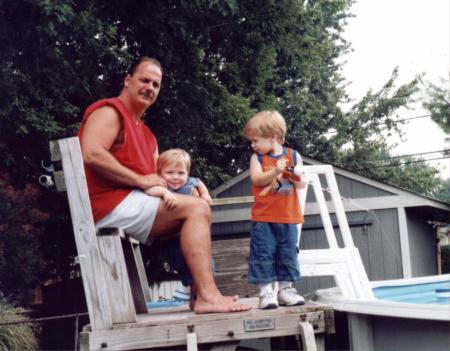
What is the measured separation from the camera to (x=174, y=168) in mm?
3260

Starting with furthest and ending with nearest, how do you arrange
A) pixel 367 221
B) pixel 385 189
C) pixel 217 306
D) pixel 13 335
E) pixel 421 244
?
pixel 421 244
pixel 367 221
pixel 385 189
pixel 13 335
pixel 217 306

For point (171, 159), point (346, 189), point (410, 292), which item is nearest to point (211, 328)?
point (171, 159)

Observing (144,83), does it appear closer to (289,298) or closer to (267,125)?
(267,125)

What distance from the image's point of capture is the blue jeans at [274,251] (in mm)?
3129

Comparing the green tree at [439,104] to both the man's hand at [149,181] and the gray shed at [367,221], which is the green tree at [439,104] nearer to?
the gray shed at [367,221]

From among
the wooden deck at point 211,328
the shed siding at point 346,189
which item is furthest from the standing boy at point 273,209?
the shed siding at point 346,189

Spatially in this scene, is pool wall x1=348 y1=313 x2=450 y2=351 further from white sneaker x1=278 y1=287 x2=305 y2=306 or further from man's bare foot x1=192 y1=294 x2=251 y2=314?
man's bare foot x1=192 y1=294 x2=251 y2=314

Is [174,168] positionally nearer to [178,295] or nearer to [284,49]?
[178,295]

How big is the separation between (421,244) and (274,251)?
1119 centimetres

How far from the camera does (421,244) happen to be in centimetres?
1362

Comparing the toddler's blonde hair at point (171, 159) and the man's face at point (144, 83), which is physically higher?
the man's face at point (144, 83)

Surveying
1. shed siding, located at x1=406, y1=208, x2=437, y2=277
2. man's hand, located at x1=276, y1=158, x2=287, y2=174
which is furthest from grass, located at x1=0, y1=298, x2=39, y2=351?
shed siding, located at x1=406, y1=208, x2=437, y2=277

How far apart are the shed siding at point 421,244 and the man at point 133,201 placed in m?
10.2

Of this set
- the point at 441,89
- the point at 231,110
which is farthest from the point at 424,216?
the point at 231,110
